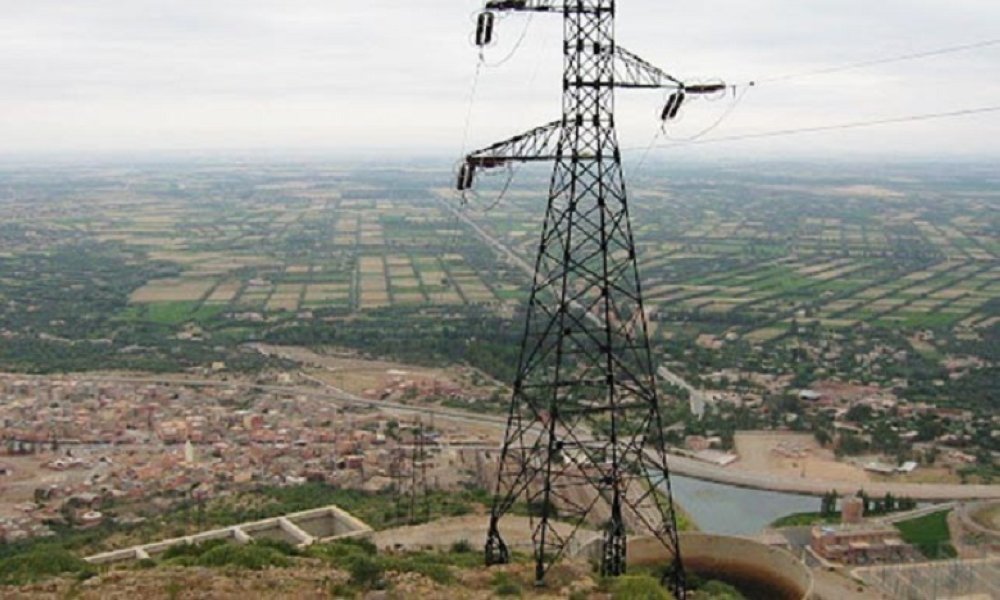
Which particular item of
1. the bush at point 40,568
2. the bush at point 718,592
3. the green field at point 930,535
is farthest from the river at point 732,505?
the bush at point 40,568

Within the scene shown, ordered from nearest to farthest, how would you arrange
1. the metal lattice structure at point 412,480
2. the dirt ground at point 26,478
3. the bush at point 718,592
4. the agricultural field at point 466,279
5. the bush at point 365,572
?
1. the bush at point 365,572
2. the bush at point 718,592
3. the metal lattice structure at point 412,480
4. the dirt ground at point 26,478
5. the agricultural field at point 466,279

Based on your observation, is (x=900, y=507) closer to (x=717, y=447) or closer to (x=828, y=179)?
(x=717, y=447)

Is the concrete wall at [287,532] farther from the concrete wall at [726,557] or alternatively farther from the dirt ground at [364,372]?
the dirt ground at [364,372]

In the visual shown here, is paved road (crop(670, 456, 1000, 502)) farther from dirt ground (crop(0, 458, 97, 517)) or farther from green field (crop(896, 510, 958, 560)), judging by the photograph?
dirt ground (crop(0, 458, 97, 517))

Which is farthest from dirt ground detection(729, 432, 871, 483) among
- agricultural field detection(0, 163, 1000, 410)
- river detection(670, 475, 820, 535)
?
agricultural field detection(0, 163, 1000, 410)

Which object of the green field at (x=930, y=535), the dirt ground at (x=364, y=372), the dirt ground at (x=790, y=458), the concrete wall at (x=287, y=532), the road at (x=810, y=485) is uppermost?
the concrete wall at (x=287, y=532)

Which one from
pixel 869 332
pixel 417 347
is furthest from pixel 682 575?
pixel 869 332

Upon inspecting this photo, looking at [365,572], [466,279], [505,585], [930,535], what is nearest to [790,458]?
[930,535]

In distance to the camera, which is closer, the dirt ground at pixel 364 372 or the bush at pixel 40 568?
the bush at pixel 40 568
